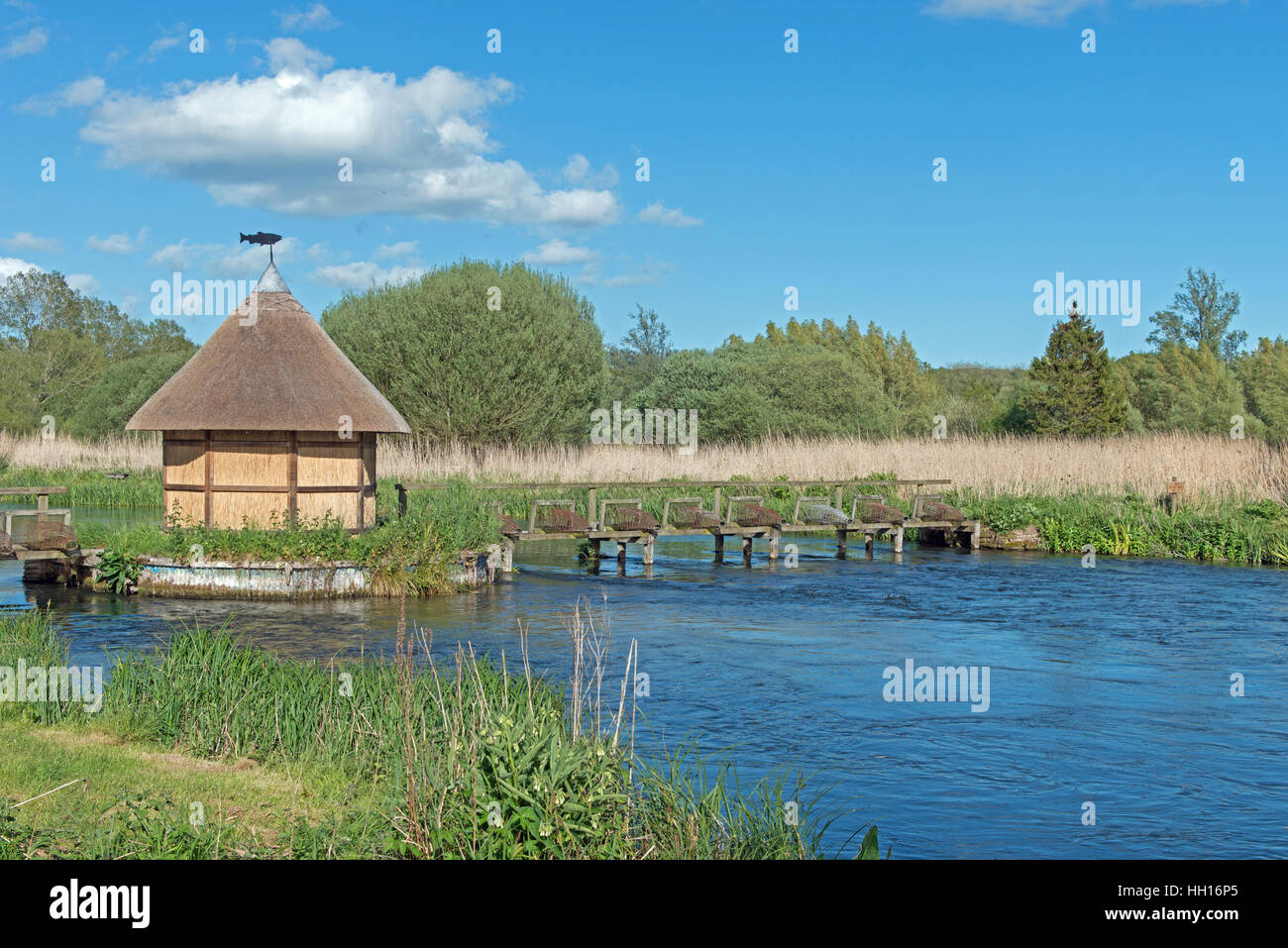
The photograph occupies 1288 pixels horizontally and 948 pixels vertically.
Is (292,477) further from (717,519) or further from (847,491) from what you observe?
(847,491)

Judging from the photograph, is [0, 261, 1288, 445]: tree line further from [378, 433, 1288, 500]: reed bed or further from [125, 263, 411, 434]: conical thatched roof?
Answer: [125, 263, 411, 434]: conical thatched roof

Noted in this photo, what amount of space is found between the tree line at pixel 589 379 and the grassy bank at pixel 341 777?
29.0 meters

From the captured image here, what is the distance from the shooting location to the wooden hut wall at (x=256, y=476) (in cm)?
1848

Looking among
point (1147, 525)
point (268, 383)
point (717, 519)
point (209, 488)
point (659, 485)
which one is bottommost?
point (1147, 525)

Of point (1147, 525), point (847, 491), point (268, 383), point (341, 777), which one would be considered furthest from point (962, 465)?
point (341, 777)

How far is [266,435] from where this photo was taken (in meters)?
18.5

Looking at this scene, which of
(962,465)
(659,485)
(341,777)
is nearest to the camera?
(341,777)

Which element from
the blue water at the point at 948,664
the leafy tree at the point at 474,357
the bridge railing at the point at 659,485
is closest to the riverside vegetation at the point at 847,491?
the bridge railing at the point at 659,485

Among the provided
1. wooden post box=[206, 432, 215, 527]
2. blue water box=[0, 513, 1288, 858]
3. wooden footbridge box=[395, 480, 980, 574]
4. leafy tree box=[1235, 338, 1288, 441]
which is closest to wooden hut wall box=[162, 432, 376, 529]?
wooden post box=[206, 432, 215, 527]

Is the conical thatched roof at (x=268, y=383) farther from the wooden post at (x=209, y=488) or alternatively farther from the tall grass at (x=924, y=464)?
the tall grass at (x=924, y=464)

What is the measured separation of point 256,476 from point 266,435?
67cm
